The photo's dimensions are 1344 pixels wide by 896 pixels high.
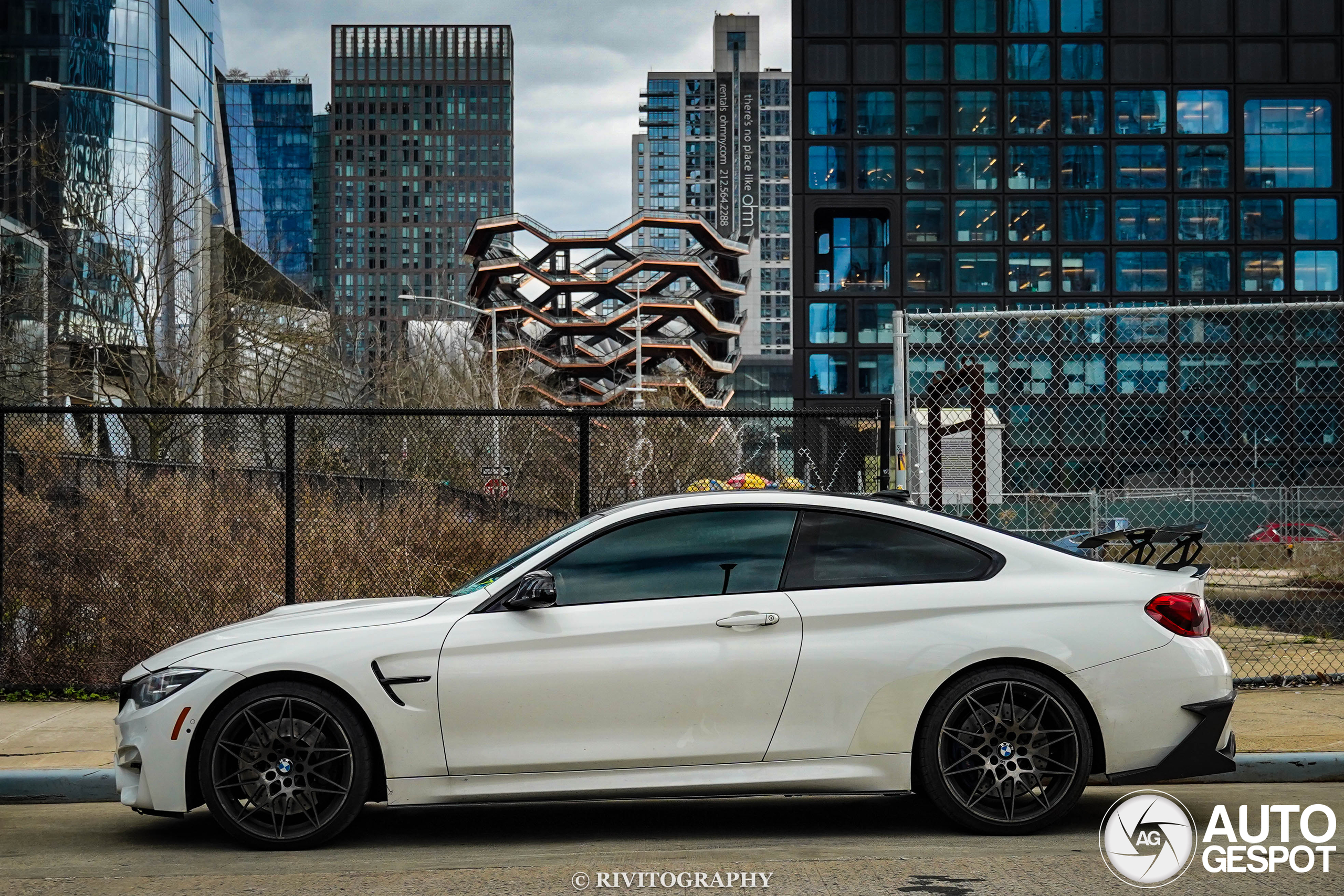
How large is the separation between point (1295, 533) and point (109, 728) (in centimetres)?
2056

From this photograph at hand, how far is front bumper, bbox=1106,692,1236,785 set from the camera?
18.7ft

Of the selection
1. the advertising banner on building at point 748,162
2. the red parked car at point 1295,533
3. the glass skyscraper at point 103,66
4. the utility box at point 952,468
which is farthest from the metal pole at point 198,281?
the advertising banner on building at point 748,162

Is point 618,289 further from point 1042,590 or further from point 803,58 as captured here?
point 1042,590

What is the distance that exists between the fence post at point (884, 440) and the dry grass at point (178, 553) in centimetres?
269

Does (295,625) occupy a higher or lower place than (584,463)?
lower

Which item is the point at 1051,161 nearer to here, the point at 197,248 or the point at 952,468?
the point at 197,248

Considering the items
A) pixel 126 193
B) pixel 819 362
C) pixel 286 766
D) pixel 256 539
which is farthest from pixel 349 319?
pixel 819 362

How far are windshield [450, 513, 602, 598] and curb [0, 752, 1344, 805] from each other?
100 inches

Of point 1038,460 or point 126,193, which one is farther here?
point 1038,460

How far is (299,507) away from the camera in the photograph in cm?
1039

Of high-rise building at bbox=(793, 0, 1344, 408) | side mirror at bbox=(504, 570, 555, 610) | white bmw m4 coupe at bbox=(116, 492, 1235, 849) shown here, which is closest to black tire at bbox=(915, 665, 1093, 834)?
white bmw m4 coupe at bbox=(116, 492, 1235, 849)

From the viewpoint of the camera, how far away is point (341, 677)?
5590 mm

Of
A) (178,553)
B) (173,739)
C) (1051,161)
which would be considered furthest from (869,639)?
(1051,161)

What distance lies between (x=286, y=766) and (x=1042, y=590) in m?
3.54
